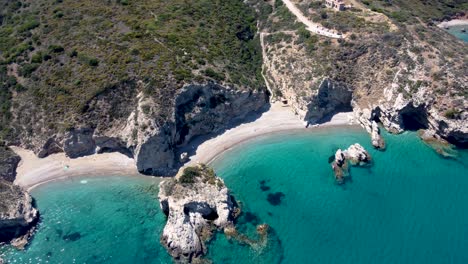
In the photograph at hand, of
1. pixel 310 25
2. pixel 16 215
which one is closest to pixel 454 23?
pixel 310 25

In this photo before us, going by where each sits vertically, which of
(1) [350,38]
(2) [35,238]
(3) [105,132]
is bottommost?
(2) [35,238]

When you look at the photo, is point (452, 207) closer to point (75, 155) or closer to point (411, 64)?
point (411, 64)

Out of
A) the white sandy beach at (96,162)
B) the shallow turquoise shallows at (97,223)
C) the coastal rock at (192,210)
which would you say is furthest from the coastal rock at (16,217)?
the coastal rock at (192,210)

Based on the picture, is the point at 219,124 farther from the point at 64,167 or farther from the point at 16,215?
the point at 16,215

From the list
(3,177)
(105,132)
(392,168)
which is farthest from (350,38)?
(3,177)

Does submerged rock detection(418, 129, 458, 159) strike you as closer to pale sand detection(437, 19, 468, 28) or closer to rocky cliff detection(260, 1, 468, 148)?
rocky cliff detection(260, 1, 468, 148)

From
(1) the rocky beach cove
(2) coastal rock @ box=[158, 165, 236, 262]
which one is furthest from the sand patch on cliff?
(2) coastal rock @ box=[158, 165, 236, 262]

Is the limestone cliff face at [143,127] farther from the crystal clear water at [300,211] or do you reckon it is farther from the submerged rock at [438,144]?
the submerged rock at [438,144]
